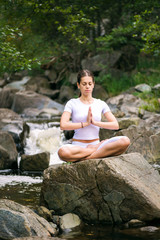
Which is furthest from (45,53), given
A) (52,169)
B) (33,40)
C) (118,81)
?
(52,169)

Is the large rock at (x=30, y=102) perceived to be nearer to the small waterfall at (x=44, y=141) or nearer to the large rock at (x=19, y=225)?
the small waterfall at (x=44, y=141)

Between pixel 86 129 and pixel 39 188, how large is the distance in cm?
278

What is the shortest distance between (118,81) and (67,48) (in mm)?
4572

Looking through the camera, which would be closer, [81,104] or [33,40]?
[81,104]

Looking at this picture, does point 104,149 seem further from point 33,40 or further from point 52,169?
point 33,40

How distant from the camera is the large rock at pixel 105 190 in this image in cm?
450

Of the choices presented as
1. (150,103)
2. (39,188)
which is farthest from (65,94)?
(39,188)

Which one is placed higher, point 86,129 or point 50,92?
point 50,92

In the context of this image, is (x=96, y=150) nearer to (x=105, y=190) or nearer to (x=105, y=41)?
(x=105, y=190)

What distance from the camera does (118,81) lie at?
21.2 m

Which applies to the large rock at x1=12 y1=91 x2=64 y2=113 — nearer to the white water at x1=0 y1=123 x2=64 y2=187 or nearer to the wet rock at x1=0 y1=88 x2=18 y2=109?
the wet rock at x1=0 y1=88 x2=18 y2=109

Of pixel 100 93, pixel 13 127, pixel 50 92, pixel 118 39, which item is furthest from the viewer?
pixel 50 92

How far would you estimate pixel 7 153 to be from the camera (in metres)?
9.31

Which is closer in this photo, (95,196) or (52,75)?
(95,196)
